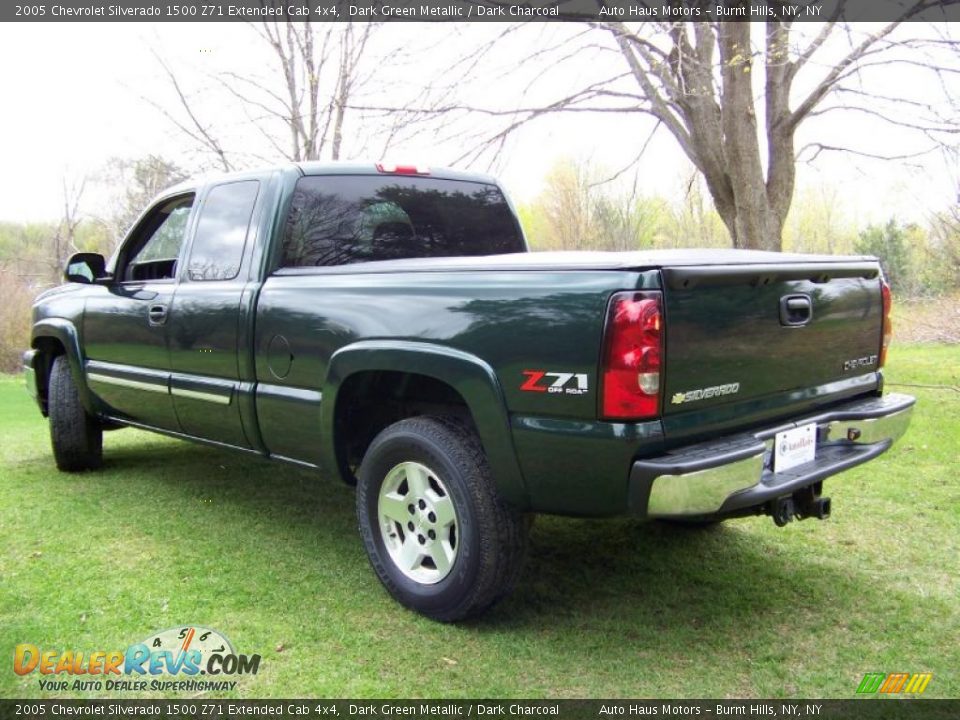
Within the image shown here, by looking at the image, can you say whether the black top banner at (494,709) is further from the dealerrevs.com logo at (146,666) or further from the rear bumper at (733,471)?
the rear bumper at (733,471)

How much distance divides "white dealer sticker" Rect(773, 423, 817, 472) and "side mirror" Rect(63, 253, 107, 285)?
14.0ft

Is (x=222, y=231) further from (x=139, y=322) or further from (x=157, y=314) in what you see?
(x=139, y=322)

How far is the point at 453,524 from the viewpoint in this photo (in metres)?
3.29

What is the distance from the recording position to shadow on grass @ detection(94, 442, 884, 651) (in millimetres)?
3332

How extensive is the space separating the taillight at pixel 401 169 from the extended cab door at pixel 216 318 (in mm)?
655

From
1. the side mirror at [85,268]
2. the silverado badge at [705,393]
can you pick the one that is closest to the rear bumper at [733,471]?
the silverado badge at [705,393]

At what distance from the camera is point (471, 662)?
300 centimetres

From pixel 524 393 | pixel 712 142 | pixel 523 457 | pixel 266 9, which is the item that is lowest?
pixel 523 457

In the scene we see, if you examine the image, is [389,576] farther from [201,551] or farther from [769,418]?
[769,418]

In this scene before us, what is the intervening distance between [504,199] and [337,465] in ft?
6.94

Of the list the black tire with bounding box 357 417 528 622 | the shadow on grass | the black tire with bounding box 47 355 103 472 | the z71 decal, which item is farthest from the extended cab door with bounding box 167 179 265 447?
the z71 decal

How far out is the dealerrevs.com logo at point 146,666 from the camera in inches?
114

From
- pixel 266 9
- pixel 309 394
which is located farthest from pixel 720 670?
pixel 266 9

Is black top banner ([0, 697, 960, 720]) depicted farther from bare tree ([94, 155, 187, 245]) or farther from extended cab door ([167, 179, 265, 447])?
bare tree ([94, 155, 187, 245])
